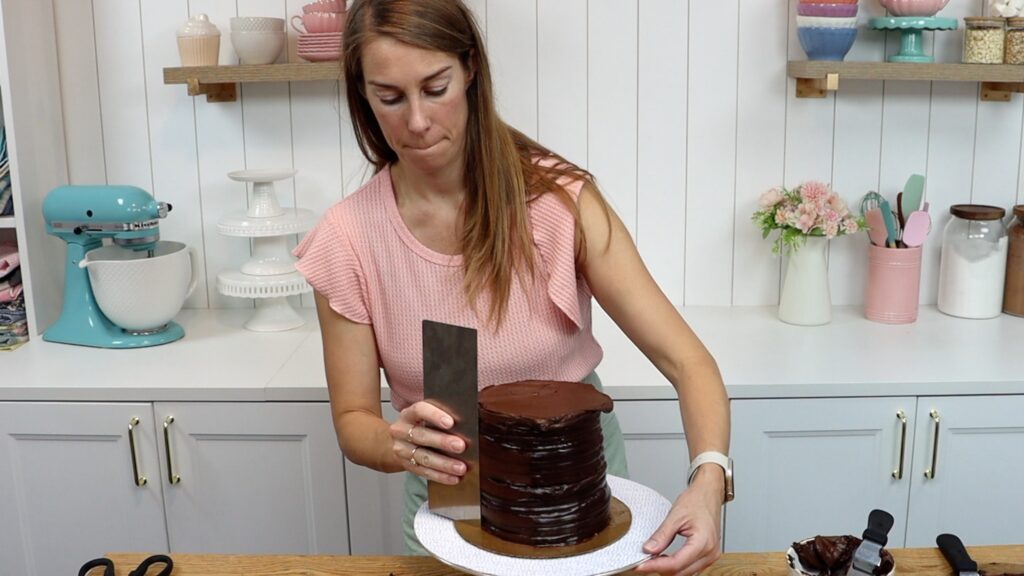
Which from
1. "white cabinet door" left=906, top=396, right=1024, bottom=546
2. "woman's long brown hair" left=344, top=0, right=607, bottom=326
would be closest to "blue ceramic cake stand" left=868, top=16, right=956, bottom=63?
"white cabinet door" left=906, top=396, right=1024, bottom=546

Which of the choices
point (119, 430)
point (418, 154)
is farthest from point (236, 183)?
point (418, 154)

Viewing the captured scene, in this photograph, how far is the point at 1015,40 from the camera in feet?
7.69

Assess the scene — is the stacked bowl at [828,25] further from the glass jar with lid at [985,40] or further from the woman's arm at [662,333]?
the woman's arm at [662,333]

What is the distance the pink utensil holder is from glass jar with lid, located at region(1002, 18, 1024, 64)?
447 mm

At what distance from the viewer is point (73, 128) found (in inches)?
102

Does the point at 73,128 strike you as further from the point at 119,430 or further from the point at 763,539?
the point at 763,539

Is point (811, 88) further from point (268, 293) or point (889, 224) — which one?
point (268, 293)

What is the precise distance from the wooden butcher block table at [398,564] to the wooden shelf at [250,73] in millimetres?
1211

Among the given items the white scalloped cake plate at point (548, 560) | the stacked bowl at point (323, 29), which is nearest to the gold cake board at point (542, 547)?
the white scalloped cake plate at point (548, 560)

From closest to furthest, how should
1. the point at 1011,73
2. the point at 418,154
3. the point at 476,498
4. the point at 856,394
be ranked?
the point at 476,498 < the point at 418,154 < the point at 856,394 < the point at 1011,73

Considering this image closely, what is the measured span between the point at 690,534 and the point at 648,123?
4.90 feet

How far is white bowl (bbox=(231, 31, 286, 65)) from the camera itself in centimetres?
238

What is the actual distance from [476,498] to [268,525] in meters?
1.08

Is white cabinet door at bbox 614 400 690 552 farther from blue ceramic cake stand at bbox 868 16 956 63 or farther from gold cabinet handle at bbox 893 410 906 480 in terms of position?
blue ceramic cake stand at bbox 868 16 956 63
